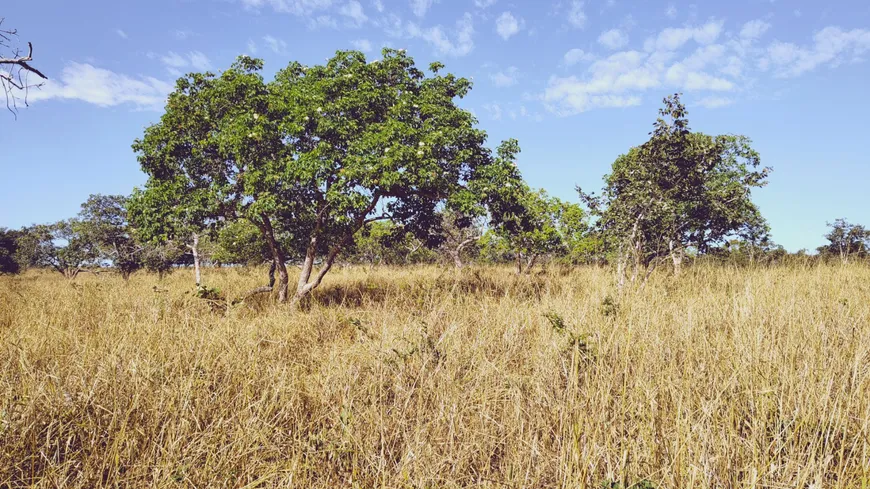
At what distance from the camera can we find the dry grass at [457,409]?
2141mm

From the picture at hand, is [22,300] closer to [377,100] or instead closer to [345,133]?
[345,133]

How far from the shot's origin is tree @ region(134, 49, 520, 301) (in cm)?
761

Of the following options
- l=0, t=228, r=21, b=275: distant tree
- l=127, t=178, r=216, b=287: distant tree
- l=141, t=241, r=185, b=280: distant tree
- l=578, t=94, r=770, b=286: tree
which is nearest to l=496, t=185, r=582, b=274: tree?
l=578, t=94, r=770, b=286: tree

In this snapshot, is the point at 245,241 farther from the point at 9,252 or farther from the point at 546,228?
the point at 9,252

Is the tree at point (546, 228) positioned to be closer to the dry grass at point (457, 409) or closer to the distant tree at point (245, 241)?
the distant tree at point (245, 241)

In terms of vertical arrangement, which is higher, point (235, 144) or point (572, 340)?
point (235, 144)

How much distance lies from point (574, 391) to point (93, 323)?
6.68 metres

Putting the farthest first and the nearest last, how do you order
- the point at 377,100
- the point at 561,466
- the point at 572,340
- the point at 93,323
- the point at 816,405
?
1. the point at 377,100
2. the point at 93,323
3. the point at 572,340
4. the point at 816,405
5. the point at 561,466

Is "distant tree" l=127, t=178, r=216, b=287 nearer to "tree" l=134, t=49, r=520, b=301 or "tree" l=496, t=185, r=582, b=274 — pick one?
"tree" l=134, t=49, r=520, b=301

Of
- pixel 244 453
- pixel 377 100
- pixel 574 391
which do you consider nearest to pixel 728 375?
pixel 574 391

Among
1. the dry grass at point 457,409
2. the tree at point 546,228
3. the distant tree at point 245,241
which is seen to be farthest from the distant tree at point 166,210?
the tree at point 546,228

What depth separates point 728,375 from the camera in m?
2.92

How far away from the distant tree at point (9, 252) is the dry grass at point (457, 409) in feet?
121

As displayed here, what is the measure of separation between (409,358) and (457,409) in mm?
1038
